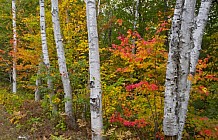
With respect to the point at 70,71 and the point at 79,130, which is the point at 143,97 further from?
the point at 70,71

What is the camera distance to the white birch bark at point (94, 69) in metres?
3.92

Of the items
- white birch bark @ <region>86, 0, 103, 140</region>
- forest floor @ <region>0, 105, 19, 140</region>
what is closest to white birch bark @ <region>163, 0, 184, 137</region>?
white birch bark @ <region>86, 0, 103, 140</region>

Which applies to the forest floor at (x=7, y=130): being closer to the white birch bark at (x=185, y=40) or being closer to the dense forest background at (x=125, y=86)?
the dense forest background at (x=125, y=86)

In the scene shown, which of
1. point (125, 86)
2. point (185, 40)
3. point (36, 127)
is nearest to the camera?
point (185, 40)

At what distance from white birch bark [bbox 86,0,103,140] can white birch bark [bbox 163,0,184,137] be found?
4.47 feet

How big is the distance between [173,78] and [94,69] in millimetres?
1508

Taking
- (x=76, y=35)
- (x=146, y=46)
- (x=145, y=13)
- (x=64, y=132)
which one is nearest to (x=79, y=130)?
(x=64, y=132)

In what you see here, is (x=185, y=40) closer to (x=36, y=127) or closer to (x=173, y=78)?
(x=173, y=78)

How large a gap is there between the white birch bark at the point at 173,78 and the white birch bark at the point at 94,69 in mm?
1363

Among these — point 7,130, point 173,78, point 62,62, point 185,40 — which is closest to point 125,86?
point 62,62

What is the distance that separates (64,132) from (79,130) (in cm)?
39

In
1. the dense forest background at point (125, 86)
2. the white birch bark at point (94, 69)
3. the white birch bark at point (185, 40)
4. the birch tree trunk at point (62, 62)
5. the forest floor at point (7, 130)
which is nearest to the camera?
the white birch bark at point (185, 40)

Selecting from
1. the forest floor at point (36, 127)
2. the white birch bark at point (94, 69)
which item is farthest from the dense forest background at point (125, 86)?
the white birch bark at point (94, 69)

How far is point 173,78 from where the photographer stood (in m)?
3.01
